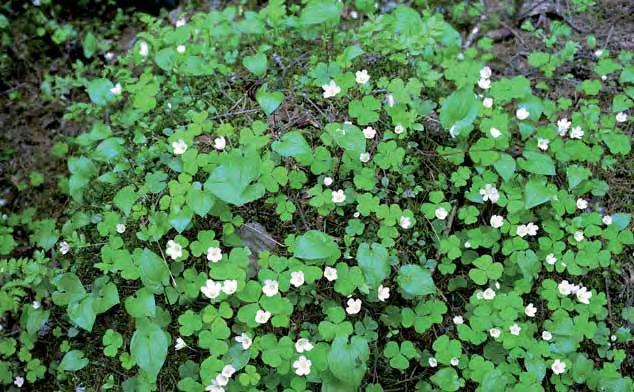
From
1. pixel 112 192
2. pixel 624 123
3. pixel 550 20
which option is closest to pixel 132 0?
pixel 112 192

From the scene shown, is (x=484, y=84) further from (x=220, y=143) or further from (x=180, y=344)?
(x=180, y=344)

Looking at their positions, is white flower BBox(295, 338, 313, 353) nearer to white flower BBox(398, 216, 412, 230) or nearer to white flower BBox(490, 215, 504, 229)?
white flower BBox(398, 216, 412, 230)

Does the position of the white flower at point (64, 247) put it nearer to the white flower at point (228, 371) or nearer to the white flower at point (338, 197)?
the white flower at point (228, 371)

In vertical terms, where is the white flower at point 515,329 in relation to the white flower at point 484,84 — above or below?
below

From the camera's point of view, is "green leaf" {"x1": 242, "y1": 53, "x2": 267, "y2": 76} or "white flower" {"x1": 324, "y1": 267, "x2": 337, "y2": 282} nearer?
"white flower" {"x1": 324, "y1": 267, "x2": 337, "y2": 282}

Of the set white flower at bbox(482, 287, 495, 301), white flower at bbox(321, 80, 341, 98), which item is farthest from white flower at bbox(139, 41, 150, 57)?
white flower at bbox(482, 287, 495, 301)

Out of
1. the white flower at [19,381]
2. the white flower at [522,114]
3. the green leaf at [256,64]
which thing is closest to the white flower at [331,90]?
the green leaf at [256,64]

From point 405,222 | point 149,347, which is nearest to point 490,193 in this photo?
point 405,222
